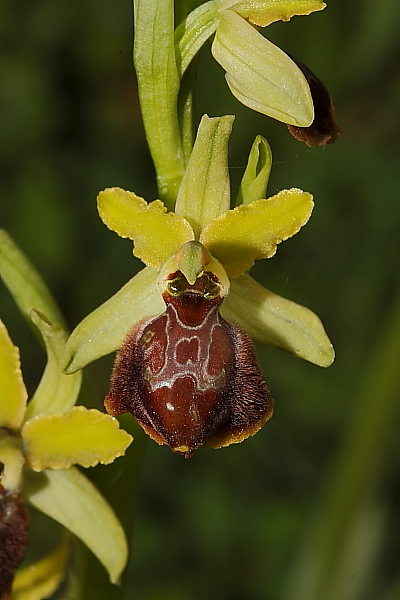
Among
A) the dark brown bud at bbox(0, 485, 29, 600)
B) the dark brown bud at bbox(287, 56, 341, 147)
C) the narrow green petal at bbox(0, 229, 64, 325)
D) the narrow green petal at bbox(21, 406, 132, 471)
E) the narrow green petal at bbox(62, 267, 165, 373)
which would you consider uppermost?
the dark brown bud at bbox(287, 56, 341, 147)

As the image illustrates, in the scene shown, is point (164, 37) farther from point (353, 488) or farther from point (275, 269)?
point (275, 269)

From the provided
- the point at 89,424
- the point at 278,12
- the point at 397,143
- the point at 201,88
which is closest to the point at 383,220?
the point at 397,143

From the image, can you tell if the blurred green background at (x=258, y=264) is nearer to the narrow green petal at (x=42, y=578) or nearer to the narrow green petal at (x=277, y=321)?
the narrow green petal at (x=42, y=578)

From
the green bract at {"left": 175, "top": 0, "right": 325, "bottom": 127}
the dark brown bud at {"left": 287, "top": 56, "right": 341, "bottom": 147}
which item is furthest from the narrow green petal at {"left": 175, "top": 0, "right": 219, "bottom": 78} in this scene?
the dark brown bud at {"left": 287, "top": 56, "right": 341, "bottom": 147}

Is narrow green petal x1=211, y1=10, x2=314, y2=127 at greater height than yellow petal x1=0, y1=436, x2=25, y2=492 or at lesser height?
greater

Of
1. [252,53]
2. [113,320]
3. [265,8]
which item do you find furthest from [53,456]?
[265,8]

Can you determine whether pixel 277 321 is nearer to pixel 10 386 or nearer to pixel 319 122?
pixel 319 122

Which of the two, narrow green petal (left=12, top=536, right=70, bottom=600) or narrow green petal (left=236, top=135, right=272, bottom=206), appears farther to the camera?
narrow green petal (left=12, top=536, right=70, bottom=600)

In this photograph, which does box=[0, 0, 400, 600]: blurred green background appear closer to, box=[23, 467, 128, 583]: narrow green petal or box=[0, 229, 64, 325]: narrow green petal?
box=[23, 467, 128, 583]: narrow green petal
